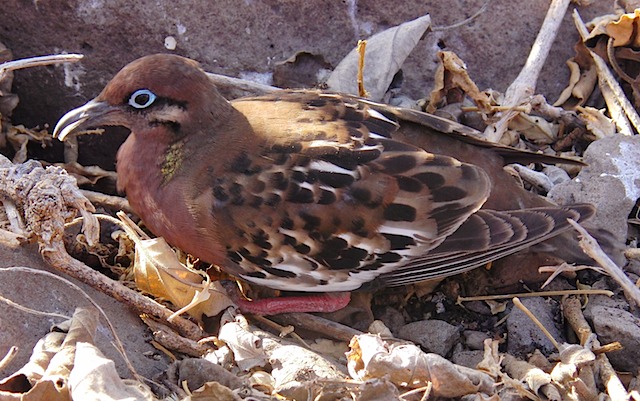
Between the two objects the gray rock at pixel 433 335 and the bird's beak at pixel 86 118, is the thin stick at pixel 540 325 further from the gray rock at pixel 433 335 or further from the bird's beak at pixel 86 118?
the bird's beak at pixel 86 118

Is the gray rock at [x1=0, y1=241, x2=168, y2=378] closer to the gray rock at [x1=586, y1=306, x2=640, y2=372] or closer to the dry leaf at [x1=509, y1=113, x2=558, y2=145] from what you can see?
the gray rock at [x1=586, y1=306, x2=640, y2=372]

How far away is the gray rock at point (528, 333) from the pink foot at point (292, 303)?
696 mm

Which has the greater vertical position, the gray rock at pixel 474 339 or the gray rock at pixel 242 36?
the gray rock at pixel 242 36

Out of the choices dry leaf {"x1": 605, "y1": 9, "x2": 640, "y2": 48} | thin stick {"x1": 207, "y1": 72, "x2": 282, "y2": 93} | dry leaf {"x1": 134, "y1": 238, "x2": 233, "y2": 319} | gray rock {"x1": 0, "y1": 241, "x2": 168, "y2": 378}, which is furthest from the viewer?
dry leaf {"x1": 605, "y1": 9, "x2": 640, "y2": 48}

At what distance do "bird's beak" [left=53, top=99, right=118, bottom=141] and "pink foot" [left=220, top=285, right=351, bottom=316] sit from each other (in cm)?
88

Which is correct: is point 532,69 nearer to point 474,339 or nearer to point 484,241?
point 484,241

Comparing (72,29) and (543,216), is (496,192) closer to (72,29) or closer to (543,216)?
(543,216)

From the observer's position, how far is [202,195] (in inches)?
131

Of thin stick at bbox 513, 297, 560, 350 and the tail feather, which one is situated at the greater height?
the tail feather

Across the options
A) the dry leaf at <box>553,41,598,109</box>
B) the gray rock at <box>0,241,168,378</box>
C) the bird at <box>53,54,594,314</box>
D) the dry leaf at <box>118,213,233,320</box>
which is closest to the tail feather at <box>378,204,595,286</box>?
the bird at <box>53,54,594,314</box>

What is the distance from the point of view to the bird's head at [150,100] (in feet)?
10.9

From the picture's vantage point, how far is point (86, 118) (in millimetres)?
3357

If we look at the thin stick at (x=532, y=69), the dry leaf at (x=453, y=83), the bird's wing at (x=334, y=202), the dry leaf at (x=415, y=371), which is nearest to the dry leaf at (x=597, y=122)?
the thin stick at (x=532, y=69)

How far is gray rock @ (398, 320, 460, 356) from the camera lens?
3338 millimetres
